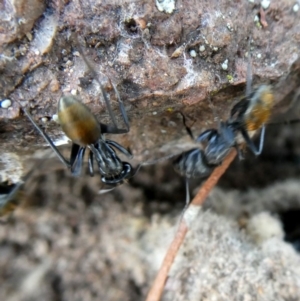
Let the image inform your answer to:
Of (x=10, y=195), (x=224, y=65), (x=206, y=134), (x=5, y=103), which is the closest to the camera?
(x=5, y=103)

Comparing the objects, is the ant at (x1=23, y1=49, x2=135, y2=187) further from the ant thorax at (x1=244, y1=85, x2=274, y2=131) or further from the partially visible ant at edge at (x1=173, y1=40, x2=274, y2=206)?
the ant thorax at (x1=244, y1=85, x2=274, y2=131)

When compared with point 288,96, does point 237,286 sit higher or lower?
lower

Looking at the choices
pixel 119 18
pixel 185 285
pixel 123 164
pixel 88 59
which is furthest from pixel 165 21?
pixel 185 285

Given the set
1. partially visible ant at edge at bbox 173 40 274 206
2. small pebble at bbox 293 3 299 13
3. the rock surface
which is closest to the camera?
the rock surface

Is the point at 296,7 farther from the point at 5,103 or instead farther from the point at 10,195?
the point at 10,195

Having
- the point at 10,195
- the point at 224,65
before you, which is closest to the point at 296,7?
the point at 224,65

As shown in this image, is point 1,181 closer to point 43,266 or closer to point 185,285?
point 43,266

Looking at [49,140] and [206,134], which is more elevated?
[49,140]

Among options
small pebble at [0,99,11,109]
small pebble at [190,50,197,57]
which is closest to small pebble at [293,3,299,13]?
small pebble at [190,50,197,57]
